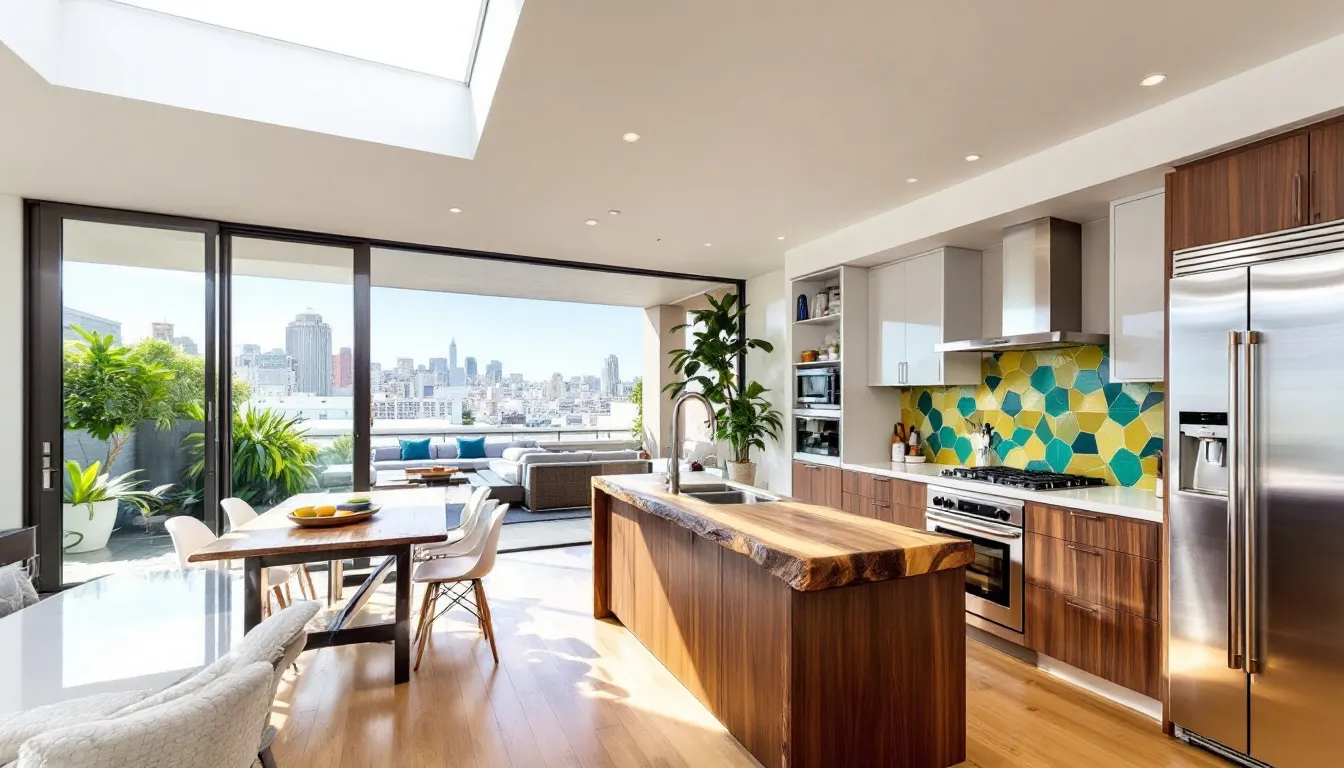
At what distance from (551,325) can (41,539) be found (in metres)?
7.82

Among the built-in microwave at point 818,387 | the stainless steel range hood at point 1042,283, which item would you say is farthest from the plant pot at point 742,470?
the stainless steel range hood at point 1042,283

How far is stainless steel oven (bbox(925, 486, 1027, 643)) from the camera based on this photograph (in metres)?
3.04

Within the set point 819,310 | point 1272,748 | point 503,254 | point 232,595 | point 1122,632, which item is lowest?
point 1272,748

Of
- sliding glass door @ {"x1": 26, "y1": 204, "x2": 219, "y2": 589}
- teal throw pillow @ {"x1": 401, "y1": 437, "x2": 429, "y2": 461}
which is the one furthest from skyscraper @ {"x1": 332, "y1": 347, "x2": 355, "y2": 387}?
teal throw pillow @ {"x1": 401, "y1": 437, "x2": 429, "y2": 461}

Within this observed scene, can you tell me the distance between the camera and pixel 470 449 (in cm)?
945

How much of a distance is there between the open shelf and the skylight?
2973mm

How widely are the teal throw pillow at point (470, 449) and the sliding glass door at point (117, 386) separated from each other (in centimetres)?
516

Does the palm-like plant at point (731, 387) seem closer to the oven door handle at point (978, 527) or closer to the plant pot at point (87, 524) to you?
the oven door handle at point (978, 527)

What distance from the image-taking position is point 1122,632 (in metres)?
2.59

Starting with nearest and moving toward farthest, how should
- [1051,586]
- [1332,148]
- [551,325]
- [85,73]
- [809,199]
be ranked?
[1332,148] < [85,73] < [1051,586] < [809,199] < [551,325]

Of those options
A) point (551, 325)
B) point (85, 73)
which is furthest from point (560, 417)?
point (85, 73)

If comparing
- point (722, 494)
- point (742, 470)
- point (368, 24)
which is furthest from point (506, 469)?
point (368, 24)

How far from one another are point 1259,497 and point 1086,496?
74cm

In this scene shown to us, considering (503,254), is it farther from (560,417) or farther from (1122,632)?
(560,417)
